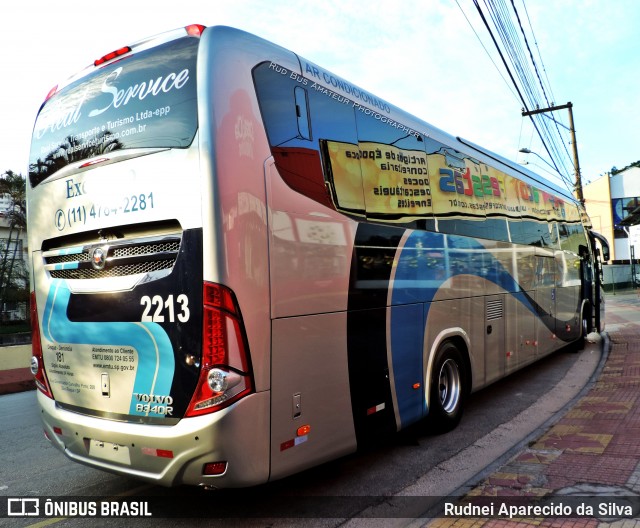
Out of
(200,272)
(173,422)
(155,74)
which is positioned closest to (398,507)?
(173,422)

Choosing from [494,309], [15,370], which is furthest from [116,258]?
[15,370]

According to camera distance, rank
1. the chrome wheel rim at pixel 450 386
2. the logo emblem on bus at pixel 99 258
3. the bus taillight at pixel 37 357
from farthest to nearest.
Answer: the chrome wheel rim at pixel 450 386 → the bus taillight at pixel 37 357 → the logo emblem on bus at pixel 99 258

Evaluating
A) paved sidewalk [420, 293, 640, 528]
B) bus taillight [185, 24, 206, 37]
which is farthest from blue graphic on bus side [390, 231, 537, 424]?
bus taillight [185, 24, 206, 37]

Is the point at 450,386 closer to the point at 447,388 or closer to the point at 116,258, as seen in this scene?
the point at 447,388

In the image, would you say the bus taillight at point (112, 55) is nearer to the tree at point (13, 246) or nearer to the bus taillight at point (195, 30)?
the bus taillight at point (195, 30)

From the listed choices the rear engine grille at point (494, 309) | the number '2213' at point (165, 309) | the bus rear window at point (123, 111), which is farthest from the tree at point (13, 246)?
the number '2213' at point (165, 309)

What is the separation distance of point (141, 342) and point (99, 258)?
73cm

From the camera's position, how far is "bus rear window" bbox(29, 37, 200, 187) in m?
3.43

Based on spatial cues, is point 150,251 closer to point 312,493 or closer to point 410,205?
point 312,493

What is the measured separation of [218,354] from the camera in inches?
125

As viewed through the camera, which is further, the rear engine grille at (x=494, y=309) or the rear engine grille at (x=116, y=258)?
the rear engine grille at (x=494, y=309)

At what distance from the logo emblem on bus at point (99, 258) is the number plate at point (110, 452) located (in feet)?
4.10

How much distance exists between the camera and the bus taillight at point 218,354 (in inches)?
124

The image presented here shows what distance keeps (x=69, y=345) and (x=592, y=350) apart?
1163 cm
